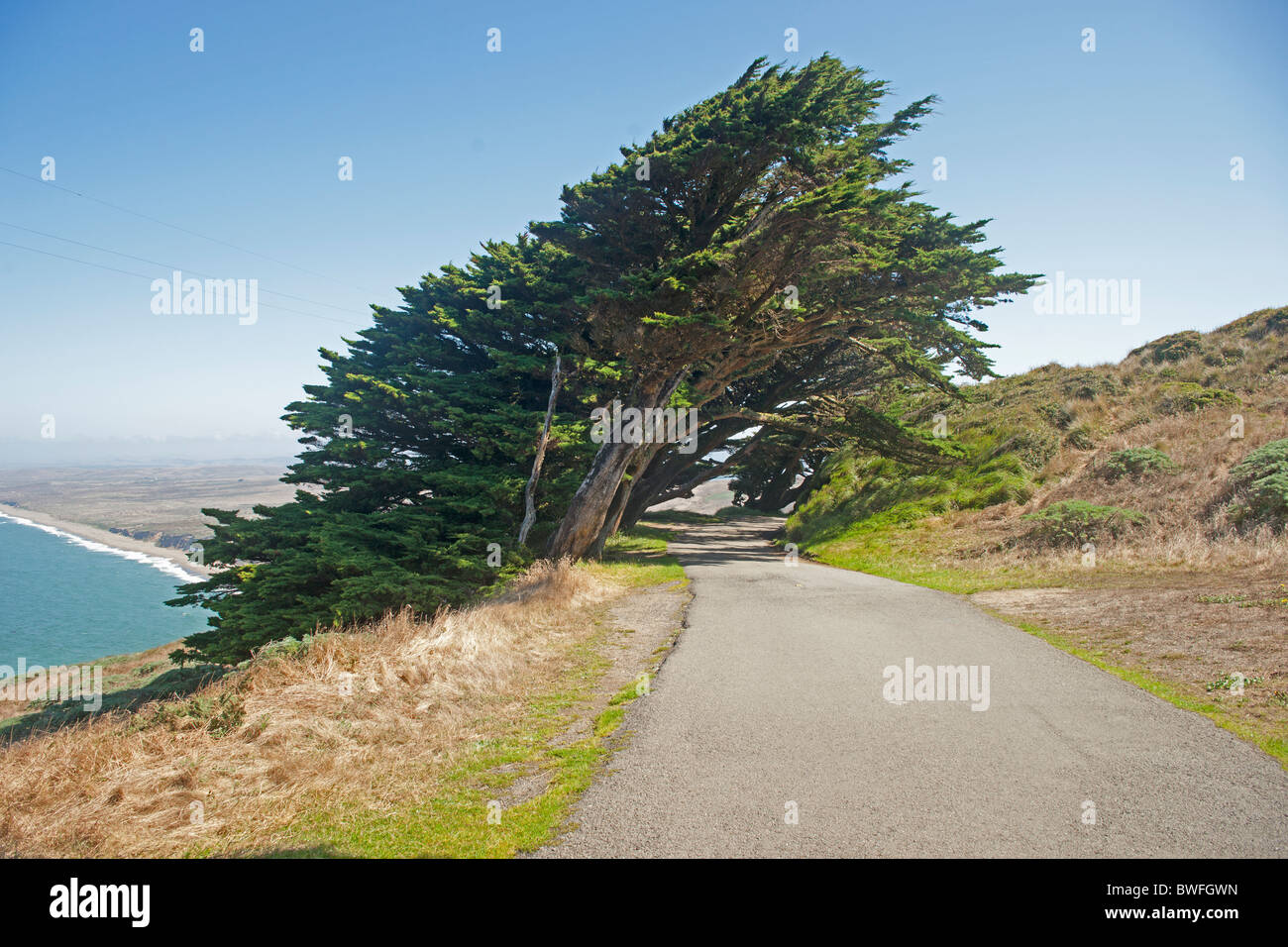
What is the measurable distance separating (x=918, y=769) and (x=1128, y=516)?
1203cm

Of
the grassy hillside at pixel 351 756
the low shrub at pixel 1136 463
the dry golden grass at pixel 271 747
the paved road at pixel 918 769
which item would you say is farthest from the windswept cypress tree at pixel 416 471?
the low shrub at pixel 1136 463

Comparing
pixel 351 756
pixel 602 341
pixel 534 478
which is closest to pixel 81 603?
pixel 534 478

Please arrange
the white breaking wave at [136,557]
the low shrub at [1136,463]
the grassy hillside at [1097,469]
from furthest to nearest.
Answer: the white breaking wave at [136,557] < the low shrub at [1136,463] < the grassy hillside at [1097,469]

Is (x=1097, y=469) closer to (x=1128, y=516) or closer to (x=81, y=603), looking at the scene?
(x=1128, y=516)

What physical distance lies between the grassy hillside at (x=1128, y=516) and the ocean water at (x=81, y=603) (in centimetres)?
3537

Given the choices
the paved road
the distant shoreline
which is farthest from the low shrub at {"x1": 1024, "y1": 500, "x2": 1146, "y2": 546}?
the distant shoreline

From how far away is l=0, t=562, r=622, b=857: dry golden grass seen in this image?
436cm

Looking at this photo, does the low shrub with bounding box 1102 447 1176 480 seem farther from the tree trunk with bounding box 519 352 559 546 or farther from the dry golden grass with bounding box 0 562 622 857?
the dry golden grass with bounding box 0 562 622 857

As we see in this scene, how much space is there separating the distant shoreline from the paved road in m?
68.7

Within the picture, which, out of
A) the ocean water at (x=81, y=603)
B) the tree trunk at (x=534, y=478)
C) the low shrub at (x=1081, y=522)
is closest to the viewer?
the low shrub at (x=1081, y=522)

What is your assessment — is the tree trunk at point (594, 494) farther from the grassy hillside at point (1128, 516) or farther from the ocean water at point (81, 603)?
the ocean water at point (81, 603)

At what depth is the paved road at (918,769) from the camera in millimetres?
3992

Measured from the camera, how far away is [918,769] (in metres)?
5.03

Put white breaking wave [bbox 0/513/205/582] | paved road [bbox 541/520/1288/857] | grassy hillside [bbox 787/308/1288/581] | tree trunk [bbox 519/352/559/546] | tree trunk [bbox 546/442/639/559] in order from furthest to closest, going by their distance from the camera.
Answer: white breaking wave [bbox 0/513/205/582], tree trunk [bbox 546/442/639/559], tree trunk [bbox 519/352/559/546], grassy hillside [bbox 787/308/1288/581], paved road [bbox 541/520/1288/857]
